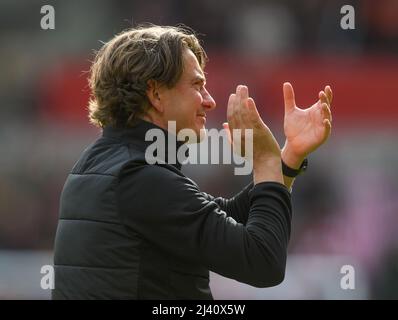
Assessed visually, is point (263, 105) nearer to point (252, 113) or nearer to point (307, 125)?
point (307, 125)

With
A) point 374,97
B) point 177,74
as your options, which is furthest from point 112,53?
point 374,97

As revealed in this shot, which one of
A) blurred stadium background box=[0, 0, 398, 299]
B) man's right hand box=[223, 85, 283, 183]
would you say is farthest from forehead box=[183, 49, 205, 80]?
blurred stadium background box=[0, 0, 398, 299]

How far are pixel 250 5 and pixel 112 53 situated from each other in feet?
24.9

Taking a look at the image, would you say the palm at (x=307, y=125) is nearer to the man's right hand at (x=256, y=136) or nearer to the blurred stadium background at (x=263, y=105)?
the man's right hand at (x=256, y=136)

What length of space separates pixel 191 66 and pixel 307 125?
37 centimetres

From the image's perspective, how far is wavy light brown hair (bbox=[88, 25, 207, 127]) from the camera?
2639 mm

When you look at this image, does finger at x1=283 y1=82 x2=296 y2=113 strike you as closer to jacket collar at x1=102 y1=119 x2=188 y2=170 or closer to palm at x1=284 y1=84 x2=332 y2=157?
palm at x1=284 y1=84 x2=332 y2=157

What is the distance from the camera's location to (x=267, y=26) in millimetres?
9859

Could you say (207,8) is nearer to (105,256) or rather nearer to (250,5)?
(250,5)

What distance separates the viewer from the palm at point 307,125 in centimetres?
276

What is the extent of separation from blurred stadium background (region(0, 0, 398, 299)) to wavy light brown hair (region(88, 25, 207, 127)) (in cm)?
476

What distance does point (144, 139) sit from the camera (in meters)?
2.58

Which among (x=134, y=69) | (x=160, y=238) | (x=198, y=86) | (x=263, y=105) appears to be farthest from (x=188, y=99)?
(x=263, y=105)
